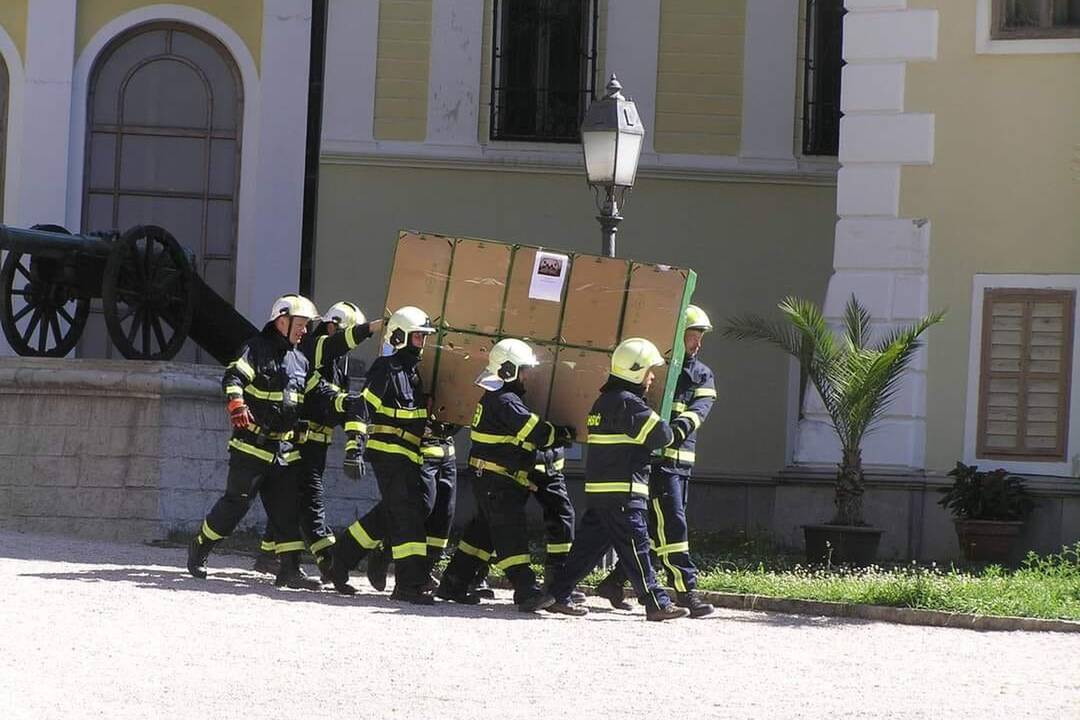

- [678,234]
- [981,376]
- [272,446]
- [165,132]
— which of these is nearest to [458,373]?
[272,446]

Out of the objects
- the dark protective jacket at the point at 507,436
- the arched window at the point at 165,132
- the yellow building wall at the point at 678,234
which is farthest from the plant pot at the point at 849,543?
Answer: the arched window at the point at 165,132

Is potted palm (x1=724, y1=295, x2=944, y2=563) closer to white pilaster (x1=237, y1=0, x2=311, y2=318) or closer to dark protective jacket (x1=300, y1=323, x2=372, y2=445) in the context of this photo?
dark protective jacket (x1=300, y1=323, x2=372, y2=445)

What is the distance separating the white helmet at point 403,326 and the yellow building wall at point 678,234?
771 centimetres

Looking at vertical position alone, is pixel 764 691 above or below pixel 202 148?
below

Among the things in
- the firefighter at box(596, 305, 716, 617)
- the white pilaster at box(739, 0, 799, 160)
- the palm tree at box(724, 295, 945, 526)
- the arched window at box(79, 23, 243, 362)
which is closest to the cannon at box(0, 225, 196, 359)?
the arched window at box(79, 23, 243, 362)

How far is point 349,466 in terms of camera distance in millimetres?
12953

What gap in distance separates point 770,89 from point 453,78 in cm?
322

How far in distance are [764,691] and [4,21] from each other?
558 inches

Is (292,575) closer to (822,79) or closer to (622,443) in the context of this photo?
(622,443)

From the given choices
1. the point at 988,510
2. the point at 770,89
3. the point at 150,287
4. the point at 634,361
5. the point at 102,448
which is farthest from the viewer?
the point at 770,89

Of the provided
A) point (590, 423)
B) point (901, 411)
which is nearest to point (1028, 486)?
point (901, 411)

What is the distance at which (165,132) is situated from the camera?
21.2 m

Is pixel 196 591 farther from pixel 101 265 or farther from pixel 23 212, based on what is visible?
pixel 23 212

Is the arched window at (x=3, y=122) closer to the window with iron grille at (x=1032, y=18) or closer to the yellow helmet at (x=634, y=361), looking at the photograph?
the window with iron grille at (x=1032, y=18)
